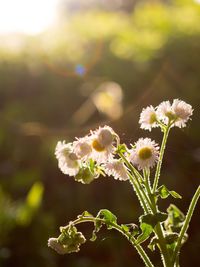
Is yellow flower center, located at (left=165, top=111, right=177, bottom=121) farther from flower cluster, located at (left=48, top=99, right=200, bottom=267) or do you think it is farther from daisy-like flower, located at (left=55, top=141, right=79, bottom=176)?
daisy-like flower, located at (left=55, top=141, right=79, bottom=176)

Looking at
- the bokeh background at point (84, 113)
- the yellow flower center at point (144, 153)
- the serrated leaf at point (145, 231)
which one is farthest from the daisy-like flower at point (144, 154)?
the bokeh background at point (84, 113)

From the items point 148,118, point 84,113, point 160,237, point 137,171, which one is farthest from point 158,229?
point 84,113

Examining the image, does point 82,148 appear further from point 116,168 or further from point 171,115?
point 171,115

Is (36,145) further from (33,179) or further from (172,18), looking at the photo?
(172,18)

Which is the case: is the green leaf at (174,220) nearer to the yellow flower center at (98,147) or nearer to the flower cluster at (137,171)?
the flower cluster at (137,171)

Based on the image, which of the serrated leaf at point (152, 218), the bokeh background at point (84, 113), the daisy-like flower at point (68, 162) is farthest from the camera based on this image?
the bokeh background at point (84, 113)

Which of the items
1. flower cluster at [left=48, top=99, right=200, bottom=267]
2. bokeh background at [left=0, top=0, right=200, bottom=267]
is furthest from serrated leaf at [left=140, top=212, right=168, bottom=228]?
bokeh background at [left=0, top=0, right=200, bottom=267]

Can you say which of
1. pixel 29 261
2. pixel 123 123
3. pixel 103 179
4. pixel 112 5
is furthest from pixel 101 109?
pixel 112 5
